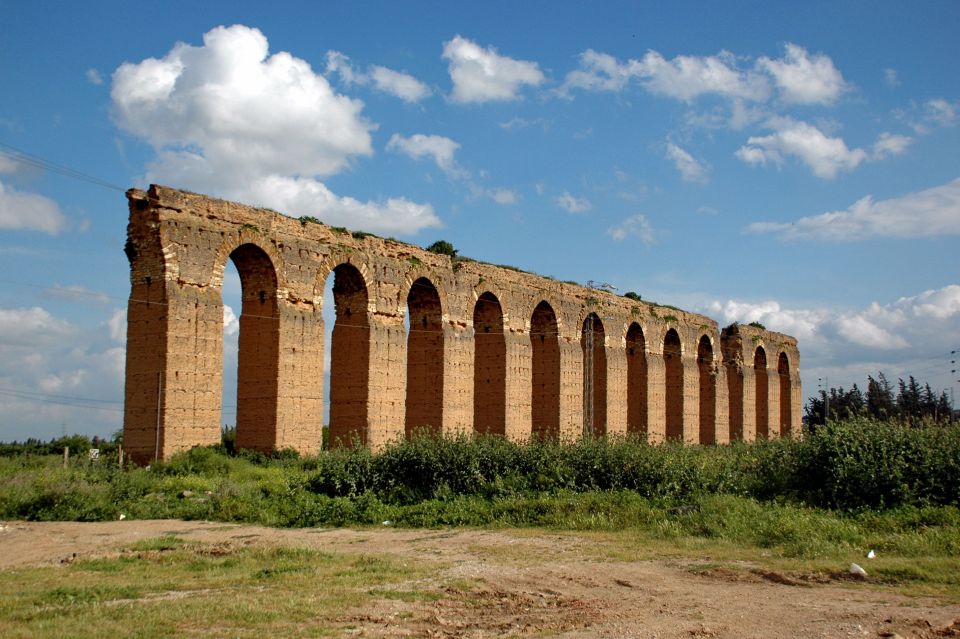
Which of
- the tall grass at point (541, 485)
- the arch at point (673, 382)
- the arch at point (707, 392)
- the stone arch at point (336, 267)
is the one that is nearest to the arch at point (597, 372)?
the arch at point (673, 382)

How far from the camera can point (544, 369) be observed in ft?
93.7

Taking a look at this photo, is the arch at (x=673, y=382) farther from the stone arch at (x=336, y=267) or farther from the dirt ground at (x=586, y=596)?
the dirt ground at (x=586, y=596)

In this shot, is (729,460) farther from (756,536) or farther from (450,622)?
(450,622)

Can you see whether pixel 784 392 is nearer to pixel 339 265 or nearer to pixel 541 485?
pixel 339 265

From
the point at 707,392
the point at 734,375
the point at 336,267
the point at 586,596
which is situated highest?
the point at 336,267

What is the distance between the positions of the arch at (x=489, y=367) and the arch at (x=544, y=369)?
2.02 m

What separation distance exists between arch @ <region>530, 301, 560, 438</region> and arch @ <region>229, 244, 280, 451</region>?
10.2m

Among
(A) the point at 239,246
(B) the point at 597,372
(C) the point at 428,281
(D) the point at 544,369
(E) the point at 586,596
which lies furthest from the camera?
(B) the point at 597,372

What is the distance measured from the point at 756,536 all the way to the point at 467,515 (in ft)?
13.1

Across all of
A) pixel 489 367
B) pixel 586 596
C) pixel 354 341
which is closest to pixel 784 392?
pixel 489 367

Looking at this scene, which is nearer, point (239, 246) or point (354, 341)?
point (239, 246)

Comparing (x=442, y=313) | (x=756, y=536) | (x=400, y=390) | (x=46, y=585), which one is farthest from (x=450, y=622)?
(x=442, y=313)

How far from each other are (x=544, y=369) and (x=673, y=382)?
29.0 feet

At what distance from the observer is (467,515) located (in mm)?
12773
